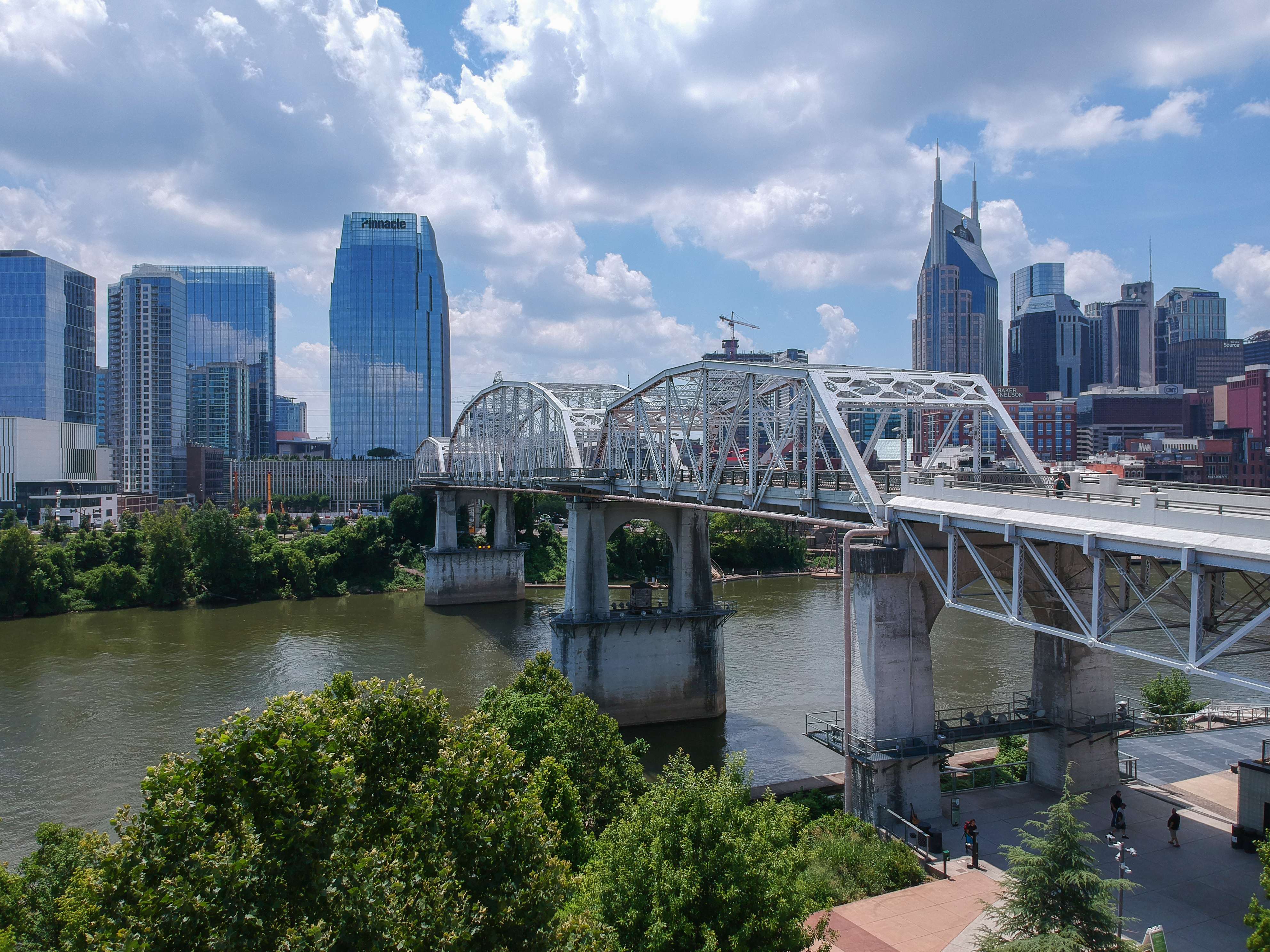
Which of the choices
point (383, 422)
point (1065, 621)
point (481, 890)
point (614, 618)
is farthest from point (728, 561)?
point (383, 422)

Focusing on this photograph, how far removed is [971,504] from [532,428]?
4209 centimetres

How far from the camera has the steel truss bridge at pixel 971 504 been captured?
46.8 feet

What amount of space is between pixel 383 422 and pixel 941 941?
183 meters

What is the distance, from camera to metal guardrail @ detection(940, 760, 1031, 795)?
23.4 m

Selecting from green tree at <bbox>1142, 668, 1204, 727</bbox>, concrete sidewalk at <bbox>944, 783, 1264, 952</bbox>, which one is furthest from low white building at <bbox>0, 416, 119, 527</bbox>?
concrete sidewalk at <bbox>944, 783, 1264, 952</bbox>

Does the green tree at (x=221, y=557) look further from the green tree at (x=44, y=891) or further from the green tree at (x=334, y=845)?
the green tree at (x=334, y=845)

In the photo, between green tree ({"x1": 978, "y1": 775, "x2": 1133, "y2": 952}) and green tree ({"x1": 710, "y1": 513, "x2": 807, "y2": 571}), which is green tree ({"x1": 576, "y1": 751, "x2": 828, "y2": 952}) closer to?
green tree ({"x1": 978, "y1": 775, "x2": 1133, "y2": 952})

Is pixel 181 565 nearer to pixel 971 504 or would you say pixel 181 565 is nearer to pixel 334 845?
pixel 971 504

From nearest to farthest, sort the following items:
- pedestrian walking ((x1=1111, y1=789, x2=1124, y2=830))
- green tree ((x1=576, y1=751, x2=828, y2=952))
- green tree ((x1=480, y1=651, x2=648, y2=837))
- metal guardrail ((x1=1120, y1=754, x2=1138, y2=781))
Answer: green tree ((x1=576, y1=751, x2=828, y2=952)) → pedestrian walking ((x1=1111, y1=789, x2=1124, y2=830)) → green tree ((x1=480, y1=651, x2=648, y2=837)) → metal guardrail ((x1=1120, y1=754, x2=1138, y2=781))

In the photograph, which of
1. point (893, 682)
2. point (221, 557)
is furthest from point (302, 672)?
point (893, 682)

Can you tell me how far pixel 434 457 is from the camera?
385ft

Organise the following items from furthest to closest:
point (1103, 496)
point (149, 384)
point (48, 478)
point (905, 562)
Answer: point (149, 384) < point (48, 478) < point (905, 562) < point (1103, 496)

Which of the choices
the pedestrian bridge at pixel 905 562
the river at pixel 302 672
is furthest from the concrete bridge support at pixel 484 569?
the pedestrian bridge at pixel 905 562

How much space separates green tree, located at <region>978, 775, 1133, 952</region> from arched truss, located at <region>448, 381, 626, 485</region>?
31754 millimetres
